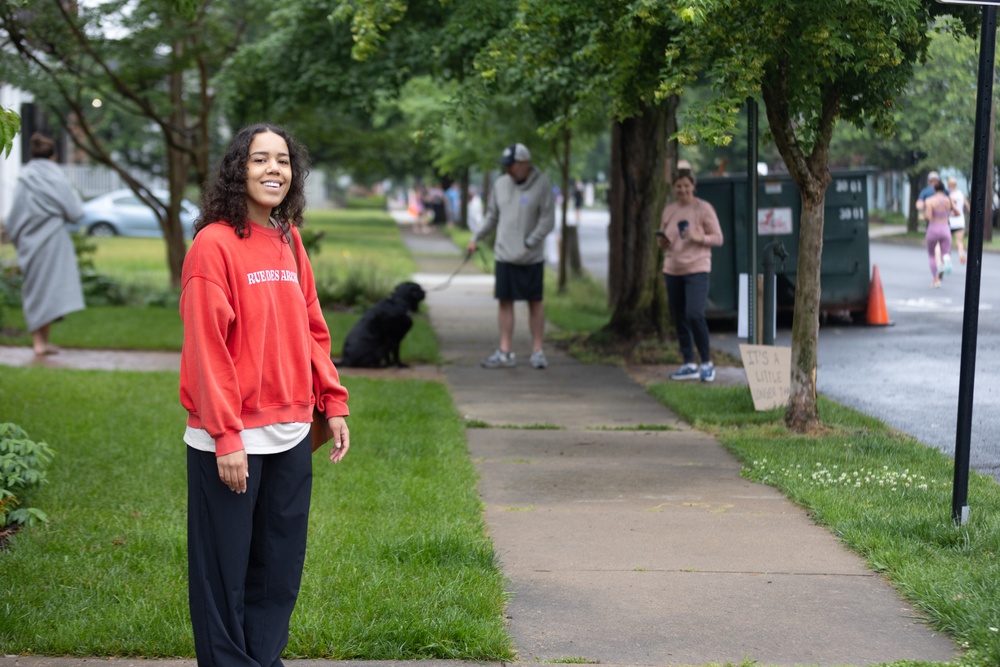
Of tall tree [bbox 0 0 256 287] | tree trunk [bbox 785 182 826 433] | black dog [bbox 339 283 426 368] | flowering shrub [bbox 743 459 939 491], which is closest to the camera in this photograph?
flowering shrub [bbox 743 459 939 491]

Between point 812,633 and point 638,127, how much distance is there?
8.30 meters

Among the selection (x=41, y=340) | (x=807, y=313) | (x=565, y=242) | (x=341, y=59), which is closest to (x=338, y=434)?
(x=807, y=313)

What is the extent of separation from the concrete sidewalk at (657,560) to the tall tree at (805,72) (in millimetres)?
1251

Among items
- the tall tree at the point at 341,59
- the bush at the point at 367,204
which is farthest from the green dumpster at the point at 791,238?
the bush at the point at 367,204

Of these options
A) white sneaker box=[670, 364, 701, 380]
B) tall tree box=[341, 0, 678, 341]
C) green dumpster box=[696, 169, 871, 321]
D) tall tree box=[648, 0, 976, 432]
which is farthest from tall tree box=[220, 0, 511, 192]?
green dumpster box=[696, 169, 871, 321]

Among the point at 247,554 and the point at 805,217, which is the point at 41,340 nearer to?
the point at 805,217

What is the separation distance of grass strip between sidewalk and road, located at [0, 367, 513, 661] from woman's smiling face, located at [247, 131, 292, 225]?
1581mm

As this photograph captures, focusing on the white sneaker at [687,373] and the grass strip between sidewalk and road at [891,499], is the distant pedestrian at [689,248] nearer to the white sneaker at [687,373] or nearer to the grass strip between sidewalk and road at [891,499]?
the white sneaker at [687,373]

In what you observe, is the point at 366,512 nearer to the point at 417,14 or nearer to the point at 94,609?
the point at 94,609

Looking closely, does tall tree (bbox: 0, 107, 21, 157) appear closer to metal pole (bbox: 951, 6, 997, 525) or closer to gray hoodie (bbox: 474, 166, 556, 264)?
metal pole (bbox: 951, 6, 997, 525)

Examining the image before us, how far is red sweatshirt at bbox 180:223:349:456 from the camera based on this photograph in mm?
3396

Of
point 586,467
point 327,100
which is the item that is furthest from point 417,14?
point 586,467

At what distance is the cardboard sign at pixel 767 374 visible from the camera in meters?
8.66

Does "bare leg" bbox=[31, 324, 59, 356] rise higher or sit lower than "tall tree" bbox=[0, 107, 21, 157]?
lower
